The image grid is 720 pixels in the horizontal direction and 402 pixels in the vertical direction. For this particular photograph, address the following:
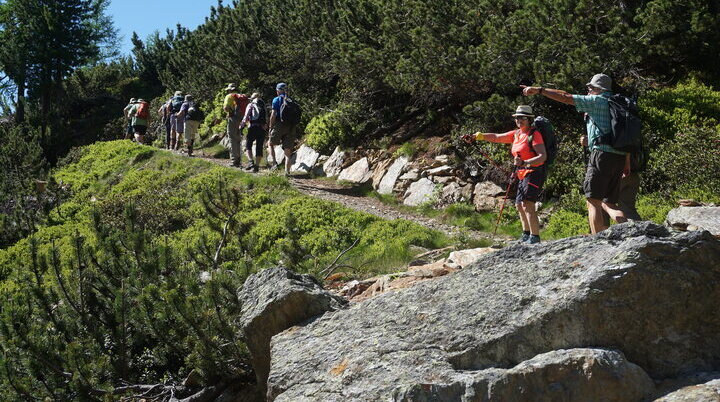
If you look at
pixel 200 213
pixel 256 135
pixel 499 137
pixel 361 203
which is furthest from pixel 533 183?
pixel 256 135

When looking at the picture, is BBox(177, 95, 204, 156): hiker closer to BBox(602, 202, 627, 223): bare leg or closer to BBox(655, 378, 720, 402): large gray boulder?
BBox(602, 202, 627, 223): bare leg

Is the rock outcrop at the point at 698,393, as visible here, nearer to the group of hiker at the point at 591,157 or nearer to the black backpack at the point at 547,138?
the group of hiker at the point at 591,157

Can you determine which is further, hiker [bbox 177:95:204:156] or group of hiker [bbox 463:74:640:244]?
hiker [bbox 177:95:204:156]

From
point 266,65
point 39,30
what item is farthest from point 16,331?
point 39,30

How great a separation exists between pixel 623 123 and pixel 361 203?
9.34 meters

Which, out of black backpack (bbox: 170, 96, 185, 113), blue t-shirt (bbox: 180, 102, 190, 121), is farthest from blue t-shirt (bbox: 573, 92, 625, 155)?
black backpack (bbox: 170, 96, 185, 113)

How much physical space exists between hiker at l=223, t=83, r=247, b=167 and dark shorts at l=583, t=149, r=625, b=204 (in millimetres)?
12980

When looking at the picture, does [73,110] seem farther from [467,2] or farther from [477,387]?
[477,387]

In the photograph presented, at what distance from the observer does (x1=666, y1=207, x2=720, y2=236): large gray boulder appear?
7.97 m

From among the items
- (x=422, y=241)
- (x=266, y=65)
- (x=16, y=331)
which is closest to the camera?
(x=16, y=331)

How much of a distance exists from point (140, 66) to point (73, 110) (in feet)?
20.1

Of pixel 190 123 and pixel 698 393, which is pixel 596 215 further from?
pixel 190 123

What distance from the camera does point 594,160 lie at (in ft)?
24.4

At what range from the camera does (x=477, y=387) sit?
4.11 m
